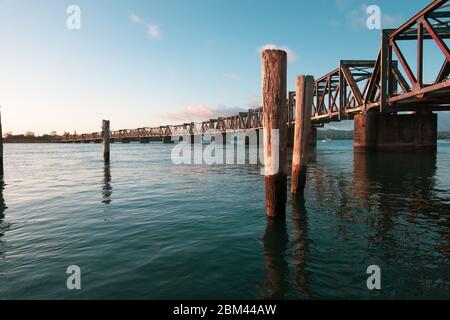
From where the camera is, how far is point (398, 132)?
35.3 meters

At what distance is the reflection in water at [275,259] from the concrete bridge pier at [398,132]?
32388 mm

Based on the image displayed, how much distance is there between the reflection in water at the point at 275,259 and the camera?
4.66 m

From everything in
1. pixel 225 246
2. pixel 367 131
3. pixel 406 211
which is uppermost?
pixel 367 131

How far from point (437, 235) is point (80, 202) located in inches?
489

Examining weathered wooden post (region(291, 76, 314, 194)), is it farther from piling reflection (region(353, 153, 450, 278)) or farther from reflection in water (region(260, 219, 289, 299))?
reflection in water (region(260, 219, 289, 299))

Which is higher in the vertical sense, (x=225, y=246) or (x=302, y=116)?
(x=302, y=116)

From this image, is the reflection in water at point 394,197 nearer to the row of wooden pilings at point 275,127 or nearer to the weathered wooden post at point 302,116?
the row of wooden pilings at point 275,127

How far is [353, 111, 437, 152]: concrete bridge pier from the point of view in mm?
34406

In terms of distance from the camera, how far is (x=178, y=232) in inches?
307

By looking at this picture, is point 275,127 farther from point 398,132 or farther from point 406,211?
point 398,132

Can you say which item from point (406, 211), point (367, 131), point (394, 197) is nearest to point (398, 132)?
point (367, 131)

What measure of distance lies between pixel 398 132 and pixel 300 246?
3535 centimetres

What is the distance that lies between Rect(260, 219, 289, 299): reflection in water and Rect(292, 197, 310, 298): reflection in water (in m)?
0.21
